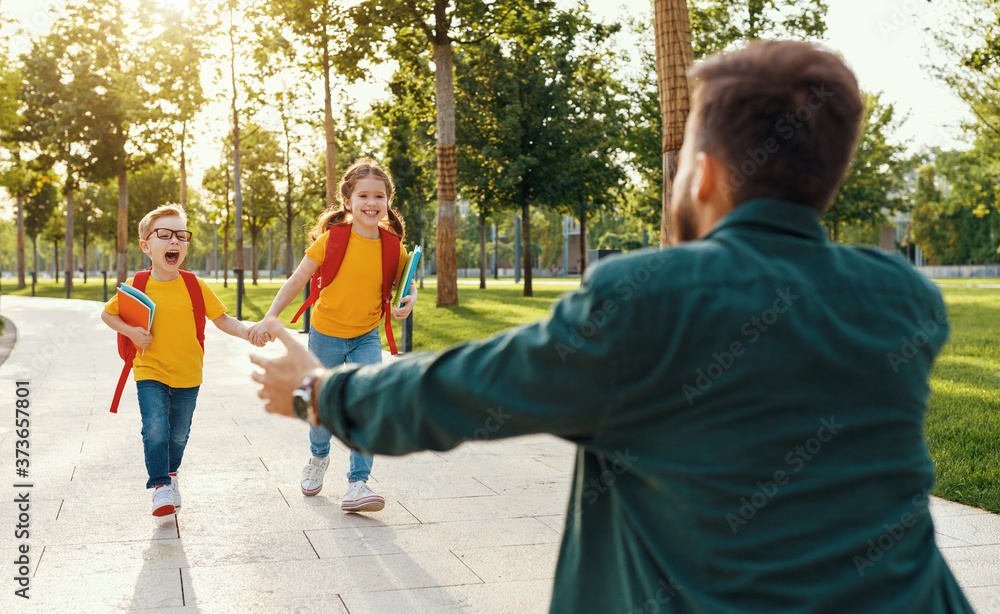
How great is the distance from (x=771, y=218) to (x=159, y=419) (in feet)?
13.9

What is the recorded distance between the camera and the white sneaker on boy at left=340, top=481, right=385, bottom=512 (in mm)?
4957

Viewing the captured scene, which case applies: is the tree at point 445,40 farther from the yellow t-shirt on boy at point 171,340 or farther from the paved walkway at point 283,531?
the yellow t-shirt on boy at point 171,340

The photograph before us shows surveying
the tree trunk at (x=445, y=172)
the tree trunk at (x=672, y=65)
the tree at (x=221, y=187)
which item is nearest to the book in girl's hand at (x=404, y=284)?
the tree trunk at (x=672, y=65)

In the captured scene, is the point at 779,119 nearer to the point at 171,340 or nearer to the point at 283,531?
the point at 283,531

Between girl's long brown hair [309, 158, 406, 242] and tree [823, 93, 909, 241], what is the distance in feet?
108

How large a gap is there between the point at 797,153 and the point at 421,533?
3.76 metres

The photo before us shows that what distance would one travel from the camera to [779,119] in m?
1.25

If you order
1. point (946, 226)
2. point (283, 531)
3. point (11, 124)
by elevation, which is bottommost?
point (283, 531)

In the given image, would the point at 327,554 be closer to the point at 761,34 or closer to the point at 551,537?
the point at 551,537

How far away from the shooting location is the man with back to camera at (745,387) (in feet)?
3.86

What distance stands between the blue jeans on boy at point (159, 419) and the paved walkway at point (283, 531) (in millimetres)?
273

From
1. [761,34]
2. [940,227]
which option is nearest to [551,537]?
[761,34]

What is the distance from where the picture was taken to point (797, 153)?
127 cm

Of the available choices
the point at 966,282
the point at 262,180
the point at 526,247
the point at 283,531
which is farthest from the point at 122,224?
the point at 966,282
